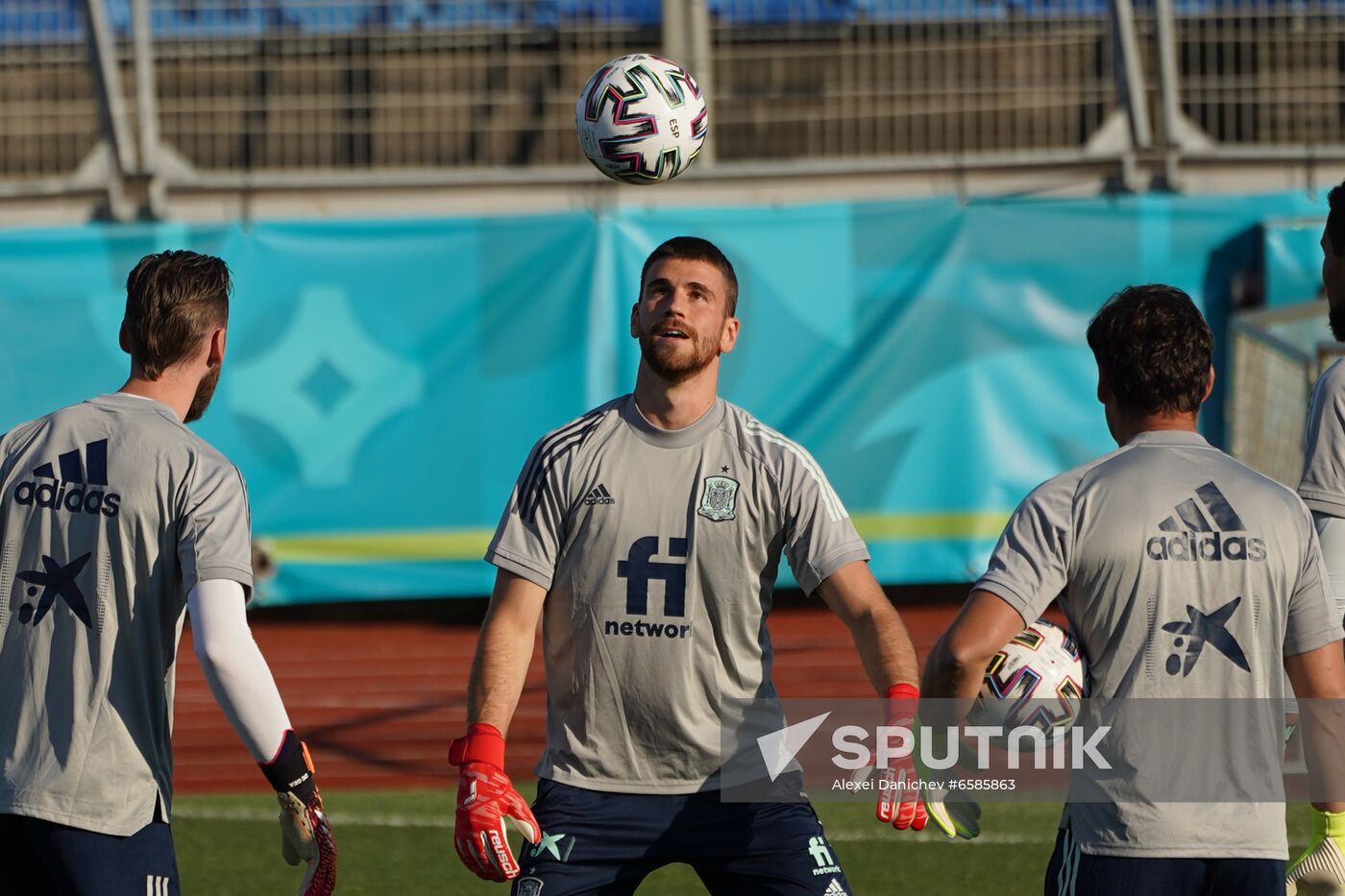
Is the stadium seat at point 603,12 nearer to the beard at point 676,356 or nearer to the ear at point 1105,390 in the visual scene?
the beard at point 676,356

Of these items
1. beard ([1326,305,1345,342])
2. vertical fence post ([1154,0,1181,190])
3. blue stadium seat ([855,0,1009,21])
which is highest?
blue stadium seat ([855,0,1009,21])

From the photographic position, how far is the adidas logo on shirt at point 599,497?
477 centimetres

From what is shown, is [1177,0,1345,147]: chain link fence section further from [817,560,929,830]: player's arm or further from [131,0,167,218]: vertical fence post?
[817,560,929,830]: player's arm

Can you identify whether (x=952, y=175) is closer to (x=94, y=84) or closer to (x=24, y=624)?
(x=94, y=84)

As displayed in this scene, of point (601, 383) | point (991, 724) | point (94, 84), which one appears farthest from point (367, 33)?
point (991, 724)

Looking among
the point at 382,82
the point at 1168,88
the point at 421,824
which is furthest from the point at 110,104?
the point at 1168,88

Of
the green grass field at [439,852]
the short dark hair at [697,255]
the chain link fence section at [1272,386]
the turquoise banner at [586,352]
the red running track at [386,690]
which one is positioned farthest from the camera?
the turquoise banner at [586,352]

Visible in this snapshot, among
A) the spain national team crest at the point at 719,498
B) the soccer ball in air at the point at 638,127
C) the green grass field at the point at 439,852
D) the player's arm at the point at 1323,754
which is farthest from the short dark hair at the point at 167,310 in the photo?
the green grass field at the point at 439,852

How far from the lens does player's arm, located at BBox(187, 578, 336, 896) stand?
4.11 m

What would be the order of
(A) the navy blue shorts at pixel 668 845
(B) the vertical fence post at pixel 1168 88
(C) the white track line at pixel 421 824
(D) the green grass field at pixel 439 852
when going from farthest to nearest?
(B) the vertical fence post at pixel 1168 88 → (C) the white track line at pixel 421 824 → (D) the green grass field at pixel 439 852 → (A) the navy blue shorts at pixel 668 845

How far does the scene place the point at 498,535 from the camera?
4.79 meters

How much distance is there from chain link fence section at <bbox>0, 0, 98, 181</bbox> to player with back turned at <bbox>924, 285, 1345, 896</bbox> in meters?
11.4

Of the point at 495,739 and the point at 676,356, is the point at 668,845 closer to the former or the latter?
the point at 495,739

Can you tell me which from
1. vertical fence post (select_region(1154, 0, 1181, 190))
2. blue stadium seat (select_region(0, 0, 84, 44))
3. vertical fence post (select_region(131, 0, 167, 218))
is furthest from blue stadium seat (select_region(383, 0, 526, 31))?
vertical fence post (select_region(1154, 0, 1181, 190))
